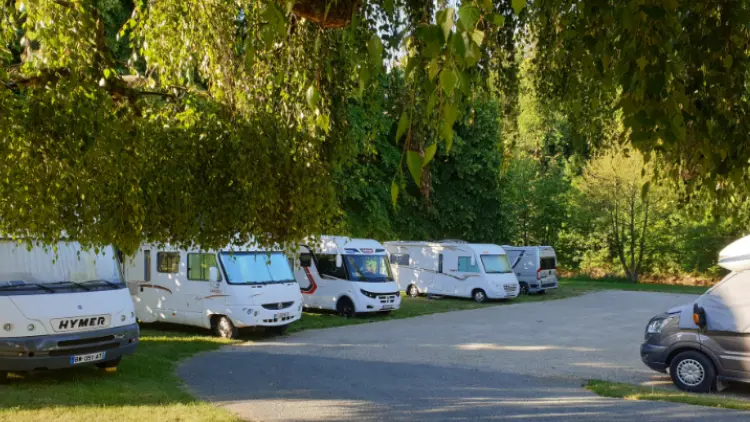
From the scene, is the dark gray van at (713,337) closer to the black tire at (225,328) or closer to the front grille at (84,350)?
the front grille at (84,350)

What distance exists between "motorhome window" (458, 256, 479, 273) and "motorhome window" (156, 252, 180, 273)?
40.4ft

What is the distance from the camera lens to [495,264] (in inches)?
1056

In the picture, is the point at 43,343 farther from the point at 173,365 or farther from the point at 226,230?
the point at 226,230

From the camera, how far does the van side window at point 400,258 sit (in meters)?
28.3

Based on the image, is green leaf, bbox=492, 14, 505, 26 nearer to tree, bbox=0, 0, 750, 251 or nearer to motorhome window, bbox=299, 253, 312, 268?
tree, bbox=0, 0, 750, 251

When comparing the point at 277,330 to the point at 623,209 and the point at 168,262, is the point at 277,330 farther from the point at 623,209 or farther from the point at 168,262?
the point at 623,209

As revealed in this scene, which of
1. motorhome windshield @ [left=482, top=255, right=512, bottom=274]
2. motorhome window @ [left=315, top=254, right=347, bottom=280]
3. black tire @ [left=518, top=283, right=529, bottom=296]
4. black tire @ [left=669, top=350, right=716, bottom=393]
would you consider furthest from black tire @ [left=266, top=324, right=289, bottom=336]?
black tire @ [left=518, top=283, right=529, bottom=296]

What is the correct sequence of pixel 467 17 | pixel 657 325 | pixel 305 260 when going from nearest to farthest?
pixel 467 17
pixel 657 325
pixel 305 260

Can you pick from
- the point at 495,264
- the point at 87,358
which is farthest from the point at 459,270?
the point at 87,358

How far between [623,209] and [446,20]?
4007cm

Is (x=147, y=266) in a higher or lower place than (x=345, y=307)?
higher

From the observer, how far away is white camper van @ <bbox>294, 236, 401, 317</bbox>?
2086cm

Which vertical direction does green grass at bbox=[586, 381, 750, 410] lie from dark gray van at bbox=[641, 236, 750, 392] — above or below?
below

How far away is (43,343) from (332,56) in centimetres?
616
